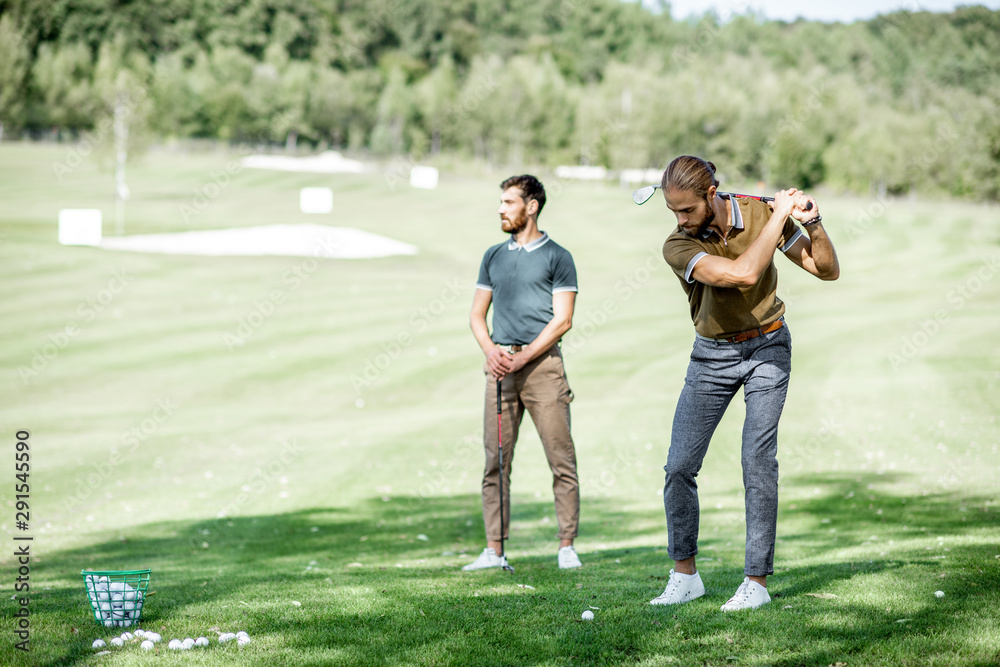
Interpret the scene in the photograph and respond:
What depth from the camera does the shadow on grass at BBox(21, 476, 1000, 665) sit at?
383 centimetres

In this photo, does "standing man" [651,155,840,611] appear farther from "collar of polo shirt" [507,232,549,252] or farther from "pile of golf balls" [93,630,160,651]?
"pile of golf balls" [93,630,160,651]

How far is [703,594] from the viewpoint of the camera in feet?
15.6

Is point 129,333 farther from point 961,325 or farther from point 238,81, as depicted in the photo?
point 238,81

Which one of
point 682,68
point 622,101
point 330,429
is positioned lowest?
point 330,429

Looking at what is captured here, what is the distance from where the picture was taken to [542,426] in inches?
246

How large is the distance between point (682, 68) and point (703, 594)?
3842 inches

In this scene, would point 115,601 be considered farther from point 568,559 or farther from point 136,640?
point 568,559

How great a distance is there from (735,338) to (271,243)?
31229mm

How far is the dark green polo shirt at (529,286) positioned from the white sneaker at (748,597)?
2322 millimetres

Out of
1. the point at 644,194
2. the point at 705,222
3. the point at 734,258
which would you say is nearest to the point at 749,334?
the point at 734,258

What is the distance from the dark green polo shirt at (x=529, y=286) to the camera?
6.16m

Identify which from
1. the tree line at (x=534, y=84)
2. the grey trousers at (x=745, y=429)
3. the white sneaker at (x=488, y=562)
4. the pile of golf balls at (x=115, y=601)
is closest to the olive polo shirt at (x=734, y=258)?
the grey trousers at (x=745, y=429)

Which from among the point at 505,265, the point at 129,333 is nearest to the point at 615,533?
the point at 505,265

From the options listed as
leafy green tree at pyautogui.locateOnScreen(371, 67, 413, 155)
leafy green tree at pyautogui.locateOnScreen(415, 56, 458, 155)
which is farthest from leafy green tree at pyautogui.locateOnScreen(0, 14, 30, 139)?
leafy green tree at pyautogui.locateOnScreen(415, 56, 458, 155)
